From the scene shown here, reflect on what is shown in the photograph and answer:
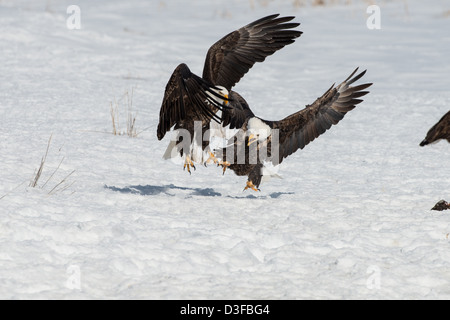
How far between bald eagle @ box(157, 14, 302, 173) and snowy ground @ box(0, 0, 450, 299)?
1.93 ft

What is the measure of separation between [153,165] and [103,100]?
8.91ft

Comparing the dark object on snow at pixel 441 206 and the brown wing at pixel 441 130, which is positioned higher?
the brown wing at pixel 441 130

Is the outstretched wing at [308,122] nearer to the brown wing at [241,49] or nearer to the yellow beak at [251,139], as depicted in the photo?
the yellow beak at [251,139]

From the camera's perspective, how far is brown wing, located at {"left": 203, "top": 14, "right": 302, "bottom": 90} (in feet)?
24.4

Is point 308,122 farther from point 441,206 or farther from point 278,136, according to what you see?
point 441,206

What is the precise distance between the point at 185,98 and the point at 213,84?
22.5 inches

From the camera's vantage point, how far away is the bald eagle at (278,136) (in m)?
6.65

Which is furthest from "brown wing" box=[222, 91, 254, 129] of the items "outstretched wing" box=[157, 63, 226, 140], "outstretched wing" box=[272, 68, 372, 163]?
"outstretched wing" box=[272, 68, 372, 163]

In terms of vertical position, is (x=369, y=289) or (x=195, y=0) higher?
(x=195, y=0)

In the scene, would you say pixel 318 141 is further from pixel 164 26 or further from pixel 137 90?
pixel 164 26

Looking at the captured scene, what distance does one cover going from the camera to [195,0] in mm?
20844

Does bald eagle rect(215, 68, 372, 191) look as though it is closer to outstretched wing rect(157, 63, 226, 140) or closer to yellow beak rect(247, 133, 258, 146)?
yellow beak rect(247, 133, 258, 146)

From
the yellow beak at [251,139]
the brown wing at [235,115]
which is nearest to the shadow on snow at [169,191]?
the yellow beak at [251,139]
